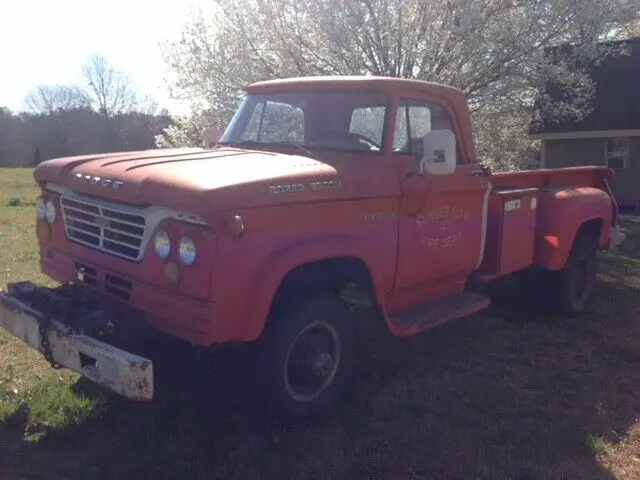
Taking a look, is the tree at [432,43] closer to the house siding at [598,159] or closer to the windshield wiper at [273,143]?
the house siding at [598,159]

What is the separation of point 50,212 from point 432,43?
10819mm

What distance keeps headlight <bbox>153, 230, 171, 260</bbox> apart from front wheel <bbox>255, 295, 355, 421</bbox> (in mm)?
750

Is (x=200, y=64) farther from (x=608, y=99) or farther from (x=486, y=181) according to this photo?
(x=608, y=99)

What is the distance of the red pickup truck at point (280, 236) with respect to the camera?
3.74 m

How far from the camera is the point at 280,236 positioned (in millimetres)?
3914

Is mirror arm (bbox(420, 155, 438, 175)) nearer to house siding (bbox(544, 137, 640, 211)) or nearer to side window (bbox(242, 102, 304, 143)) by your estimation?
side window (bbox(242, 102, 304, 143))

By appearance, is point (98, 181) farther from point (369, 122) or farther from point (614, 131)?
point (614, 131)

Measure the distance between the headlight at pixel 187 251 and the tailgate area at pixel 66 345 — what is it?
1.82 ft

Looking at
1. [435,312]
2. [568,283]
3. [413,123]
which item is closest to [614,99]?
[568,283]

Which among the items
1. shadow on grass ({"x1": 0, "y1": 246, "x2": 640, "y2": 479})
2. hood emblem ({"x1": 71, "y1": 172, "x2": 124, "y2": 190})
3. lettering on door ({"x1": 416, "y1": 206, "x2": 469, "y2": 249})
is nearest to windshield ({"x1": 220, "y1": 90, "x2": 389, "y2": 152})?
lettering on door ({"x1": 416, "y1": 206, "x2": 469, "y2": 249})

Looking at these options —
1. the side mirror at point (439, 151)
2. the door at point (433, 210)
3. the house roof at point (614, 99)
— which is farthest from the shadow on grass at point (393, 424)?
the house roof at point (614, 99)

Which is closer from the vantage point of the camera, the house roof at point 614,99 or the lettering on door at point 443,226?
the lettering on door at point 443,226

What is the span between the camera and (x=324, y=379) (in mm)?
4430

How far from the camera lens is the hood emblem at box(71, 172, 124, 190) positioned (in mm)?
4035
